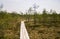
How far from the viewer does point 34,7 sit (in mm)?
22906

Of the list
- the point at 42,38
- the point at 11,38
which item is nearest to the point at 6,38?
the point at 11,38

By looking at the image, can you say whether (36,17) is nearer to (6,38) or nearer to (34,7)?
(34,7)

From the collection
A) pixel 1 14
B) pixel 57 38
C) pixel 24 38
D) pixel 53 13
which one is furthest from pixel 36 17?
pixel 24 38

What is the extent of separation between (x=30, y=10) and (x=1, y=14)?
247 inches

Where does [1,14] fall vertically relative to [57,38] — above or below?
above

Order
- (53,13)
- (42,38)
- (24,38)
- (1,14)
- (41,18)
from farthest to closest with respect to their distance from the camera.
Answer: (53,13), (41,18), (1,14), (42,38), (24,38)

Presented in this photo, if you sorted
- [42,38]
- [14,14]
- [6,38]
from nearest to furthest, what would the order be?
[6,38] → [42,38] → [14,14]

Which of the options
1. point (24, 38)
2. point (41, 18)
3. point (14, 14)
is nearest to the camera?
point (24, 38)

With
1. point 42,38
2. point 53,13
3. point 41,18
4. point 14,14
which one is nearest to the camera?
point 42,38

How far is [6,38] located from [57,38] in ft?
9.81

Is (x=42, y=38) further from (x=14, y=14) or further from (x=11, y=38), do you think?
(x=14, y=14)

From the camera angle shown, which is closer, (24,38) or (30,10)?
(24,38)

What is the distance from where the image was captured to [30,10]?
25.3 m

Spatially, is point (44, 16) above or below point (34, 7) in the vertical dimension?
below
